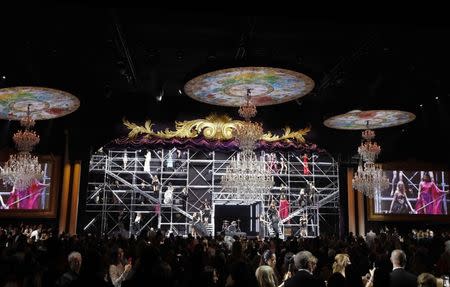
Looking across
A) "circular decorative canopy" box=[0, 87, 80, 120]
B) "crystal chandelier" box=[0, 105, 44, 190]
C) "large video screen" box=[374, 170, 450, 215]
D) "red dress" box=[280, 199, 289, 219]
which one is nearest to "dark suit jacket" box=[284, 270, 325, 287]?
"circular decorative canopy" box=[0, 87, 80, 120]

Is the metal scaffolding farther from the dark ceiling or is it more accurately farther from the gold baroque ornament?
the dark ceiling

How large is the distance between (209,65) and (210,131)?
5.92 metres

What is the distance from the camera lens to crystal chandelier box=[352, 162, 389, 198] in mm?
14383

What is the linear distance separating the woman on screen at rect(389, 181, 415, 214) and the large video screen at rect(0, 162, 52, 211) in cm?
1136

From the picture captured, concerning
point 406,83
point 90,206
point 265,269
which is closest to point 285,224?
point 90,206

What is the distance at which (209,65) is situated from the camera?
9.12 meters

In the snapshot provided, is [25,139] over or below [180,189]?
Answer: over

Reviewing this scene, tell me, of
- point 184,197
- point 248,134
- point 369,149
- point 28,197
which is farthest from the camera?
point 184,197

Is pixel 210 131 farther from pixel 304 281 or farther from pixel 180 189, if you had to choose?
pixel 304 281

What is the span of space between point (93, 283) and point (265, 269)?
190 cm

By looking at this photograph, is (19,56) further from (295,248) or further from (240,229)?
(240,229)

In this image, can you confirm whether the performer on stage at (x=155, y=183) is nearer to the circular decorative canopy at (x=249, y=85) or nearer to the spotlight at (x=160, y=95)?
the spotlight at (x=160, y=95)

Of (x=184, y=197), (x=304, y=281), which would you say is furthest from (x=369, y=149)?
(x=184, y=197)

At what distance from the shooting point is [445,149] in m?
16.4
